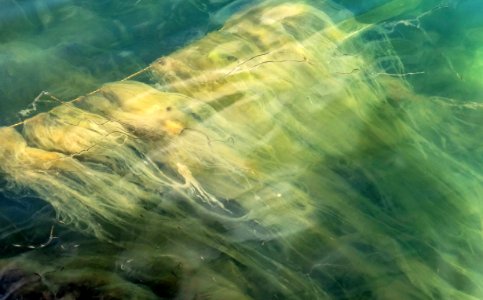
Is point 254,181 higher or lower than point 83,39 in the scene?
lower

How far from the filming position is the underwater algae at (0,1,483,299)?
173 centimetres

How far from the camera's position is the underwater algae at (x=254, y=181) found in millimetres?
1728

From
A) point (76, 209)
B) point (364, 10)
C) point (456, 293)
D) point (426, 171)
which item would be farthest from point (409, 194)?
point (76, 209)

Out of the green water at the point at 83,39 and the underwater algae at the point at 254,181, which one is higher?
the green water at the point at 83,39

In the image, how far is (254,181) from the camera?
189cm

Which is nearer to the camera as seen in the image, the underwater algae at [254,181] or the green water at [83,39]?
the underwater algae at [254,181]

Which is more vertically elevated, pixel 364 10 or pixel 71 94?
pixel 364 10

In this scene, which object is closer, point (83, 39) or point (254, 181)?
point (254, 181)

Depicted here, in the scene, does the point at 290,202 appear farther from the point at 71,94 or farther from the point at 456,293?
the point at 71,94

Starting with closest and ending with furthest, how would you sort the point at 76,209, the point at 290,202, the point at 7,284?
the point at 7,284 → the point at 76,209 → the point at 290,202

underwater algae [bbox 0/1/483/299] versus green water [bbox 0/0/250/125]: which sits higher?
green water [bbox 0/0/250/125]

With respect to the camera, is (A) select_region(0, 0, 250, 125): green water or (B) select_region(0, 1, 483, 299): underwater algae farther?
(A) select_region(0, 0, 250, 125): green water

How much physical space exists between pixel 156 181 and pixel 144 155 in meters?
0.10

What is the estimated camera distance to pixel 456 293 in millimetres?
1864
